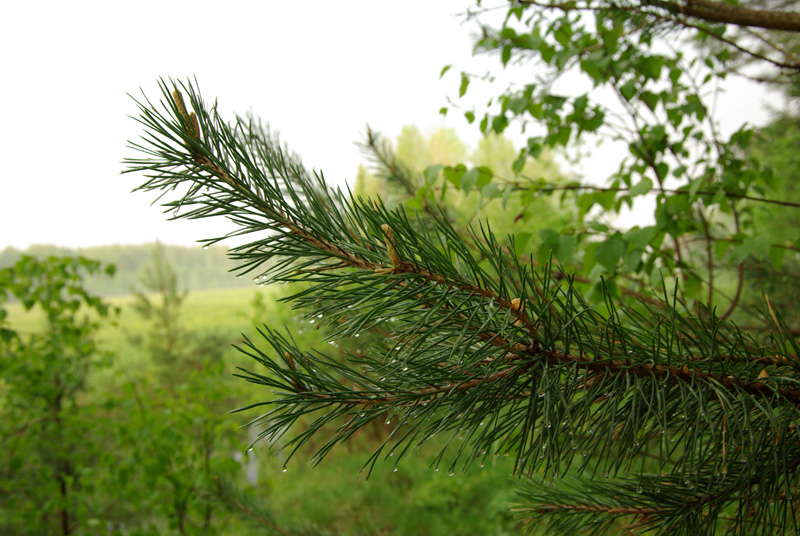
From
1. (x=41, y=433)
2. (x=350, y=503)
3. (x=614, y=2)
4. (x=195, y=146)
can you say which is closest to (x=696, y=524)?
(x=195, y=146)

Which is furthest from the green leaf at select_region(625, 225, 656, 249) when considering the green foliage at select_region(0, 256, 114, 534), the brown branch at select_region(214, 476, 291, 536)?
the green foliage at select_region(0, 256, 114, 534)

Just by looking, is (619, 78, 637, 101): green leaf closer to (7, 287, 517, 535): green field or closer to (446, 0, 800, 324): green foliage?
(446, 0, 800, 324): green foliage

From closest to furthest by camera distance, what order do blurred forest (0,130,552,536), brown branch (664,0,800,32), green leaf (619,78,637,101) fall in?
1. brown branch (664,0,800,32)
2. green leaf (619,78,637,101)
3. blurred forest (0,130,552,536)

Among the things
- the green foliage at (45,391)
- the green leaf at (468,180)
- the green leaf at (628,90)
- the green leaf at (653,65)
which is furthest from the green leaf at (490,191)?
the green foliage at (45,391)

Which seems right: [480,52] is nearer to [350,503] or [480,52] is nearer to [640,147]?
[640,147]

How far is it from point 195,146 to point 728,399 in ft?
1.86

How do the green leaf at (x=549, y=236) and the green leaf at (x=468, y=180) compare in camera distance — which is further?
the green leaf at (x=468, y=180)

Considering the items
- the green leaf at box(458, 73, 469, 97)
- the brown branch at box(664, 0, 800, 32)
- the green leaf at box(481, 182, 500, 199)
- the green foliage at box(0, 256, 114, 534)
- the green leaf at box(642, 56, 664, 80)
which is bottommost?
the green foliage at box(0, 256, 114, 534)

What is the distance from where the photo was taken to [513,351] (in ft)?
1.36

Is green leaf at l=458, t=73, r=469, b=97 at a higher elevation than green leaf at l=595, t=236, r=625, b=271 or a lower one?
higher

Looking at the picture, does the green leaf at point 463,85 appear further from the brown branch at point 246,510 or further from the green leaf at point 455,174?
the brown branch at point 246,510

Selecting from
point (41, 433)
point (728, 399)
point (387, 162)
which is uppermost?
point (387, 162)

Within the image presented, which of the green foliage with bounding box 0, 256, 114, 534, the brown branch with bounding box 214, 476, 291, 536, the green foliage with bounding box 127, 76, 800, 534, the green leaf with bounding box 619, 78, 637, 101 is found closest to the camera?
the green foliage with bounding box 127, 76, 800, 534

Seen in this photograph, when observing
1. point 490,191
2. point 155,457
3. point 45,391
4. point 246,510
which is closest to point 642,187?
point 490,191
